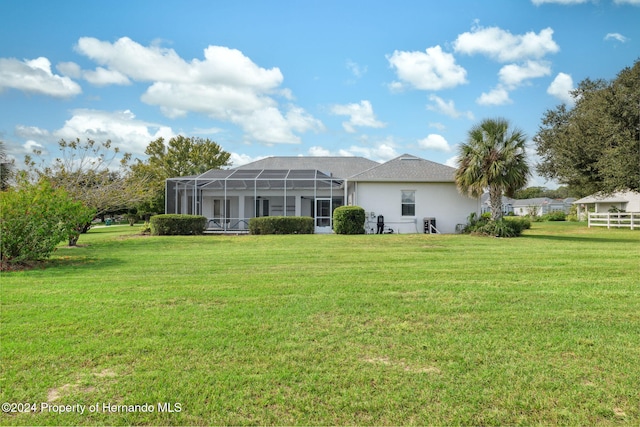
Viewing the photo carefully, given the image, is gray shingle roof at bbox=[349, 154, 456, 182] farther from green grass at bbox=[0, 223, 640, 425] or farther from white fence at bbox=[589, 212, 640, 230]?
white fence at bbox=[589, 212, 640, 230]

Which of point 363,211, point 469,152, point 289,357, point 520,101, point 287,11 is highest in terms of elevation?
point 287,11

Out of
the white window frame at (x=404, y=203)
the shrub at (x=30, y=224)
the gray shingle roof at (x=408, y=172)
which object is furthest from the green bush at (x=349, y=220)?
the shrub at (x=30, y=224)

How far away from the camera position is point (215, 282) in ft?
26.0

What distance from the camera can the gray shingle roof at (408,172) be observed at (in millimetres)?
22766

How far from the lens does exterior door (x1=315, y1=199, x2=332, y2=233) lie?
23.3 metres

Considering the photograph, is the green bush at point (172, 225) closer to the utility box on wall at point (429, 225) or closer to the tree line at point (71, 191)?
the tree line at point (71, 191)

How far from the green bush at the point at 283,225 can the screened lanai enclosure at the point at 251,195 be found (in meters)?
2.05

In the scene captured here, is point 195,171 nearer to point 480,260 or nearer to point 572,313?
point 480,260

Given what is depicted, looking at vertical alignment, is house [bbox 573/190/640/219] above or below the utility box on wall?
above

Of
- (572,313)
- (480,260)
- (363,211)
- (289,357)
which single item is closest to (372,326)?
(289,357)

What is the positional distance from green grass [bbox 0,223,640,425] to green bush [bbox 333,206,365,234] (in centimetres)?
1216

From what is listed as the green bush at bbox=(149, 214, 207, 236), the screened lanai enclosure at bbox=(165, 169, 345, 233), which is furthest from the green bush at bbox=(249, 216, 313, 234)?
the green bush at bbox=(149, 214, 207, 236)

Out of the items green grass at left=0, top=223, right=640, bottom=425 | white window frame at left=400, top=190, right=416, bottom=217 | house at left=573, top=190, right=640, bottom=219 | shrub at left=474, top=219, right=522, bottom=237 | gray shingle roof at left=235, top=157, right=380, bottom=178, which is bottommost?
green grass at left=0, top=223, right=640, bottom=425

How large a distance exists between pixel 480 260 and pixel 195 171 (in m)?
39.1
